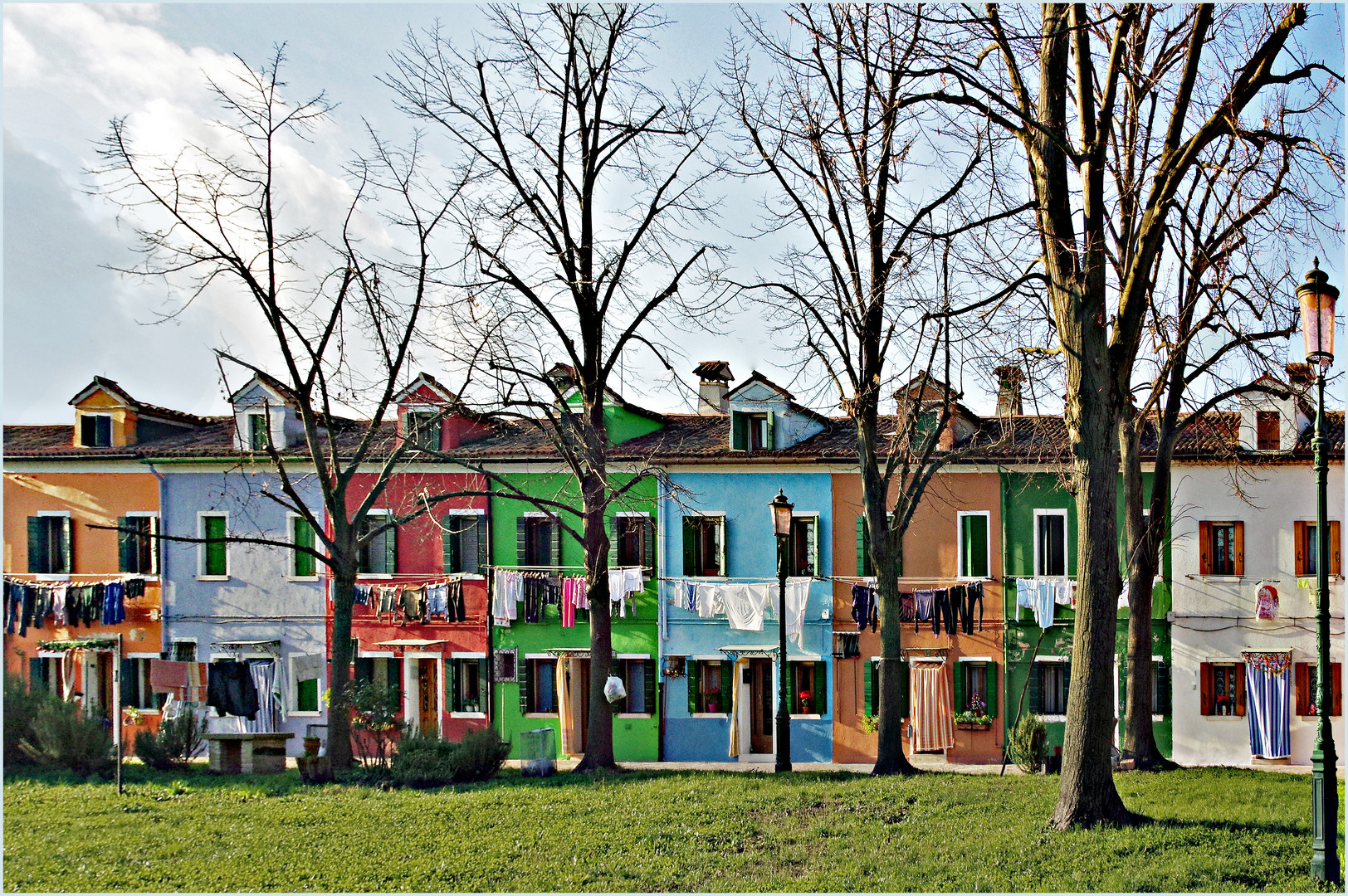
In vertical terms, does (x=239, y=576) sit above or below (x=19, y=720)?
above

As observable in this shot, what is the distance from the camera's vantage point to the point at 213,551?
2075cm

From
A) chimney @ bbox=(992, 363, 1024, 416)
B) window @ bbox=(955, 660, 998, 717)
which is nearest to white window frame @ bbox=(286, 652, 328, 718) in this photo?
window @ bbox=(955, 660, 998, 717)

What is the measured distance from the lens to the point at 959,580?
1953cm

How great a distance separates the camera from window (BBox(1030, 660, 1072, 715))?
19.4 metres

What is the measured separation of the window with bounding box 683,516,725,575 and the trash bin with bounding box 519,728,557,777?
5201mm

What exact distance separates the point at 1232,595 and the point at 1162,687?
2.18 metres

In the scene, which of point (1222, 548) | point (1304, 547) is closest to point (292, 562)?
point (1222, 548)

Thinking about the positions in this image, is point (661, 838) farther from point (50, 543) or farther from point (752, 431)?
point (50, 543)

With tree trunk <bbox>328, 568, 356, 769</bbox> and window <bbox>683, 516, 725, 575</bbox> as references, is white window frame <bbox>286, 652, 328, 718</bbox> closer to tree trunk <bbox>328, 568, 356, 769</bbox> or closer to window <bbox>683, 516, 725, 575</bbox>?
tree trunk <bbox>328, 568, 356, 769</bbox>

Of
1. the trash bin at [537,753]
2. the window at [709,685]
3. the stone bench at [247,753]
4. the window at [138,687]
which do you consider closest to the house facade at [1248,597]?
the window at [709,685]

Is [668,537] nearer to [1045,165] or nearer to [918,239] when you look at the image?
[918,239]

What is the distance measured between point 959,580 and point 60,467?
59.1 feet

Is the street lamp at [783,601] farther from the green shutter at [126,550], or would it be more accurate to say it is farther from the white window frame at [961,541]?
the green shutter at [126,550]

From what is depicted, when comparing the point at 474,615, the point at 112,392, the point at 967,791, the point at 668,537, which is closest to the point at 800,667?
the point at 668,537
